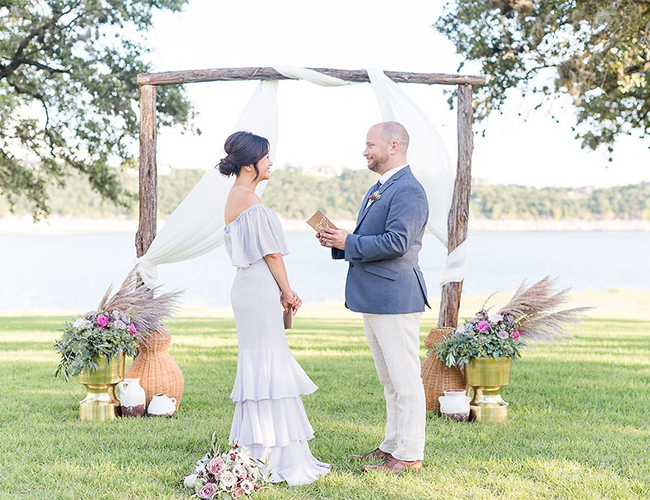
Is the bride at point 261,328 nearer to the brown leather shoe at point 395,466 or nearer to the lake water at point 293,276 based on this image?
the brown leather shoe at point 395,466

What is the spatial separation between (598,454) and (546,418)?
36.8 inches

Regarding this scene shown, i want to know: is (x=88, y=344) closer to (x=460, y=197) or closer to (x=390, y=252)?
(x=390, y=252)

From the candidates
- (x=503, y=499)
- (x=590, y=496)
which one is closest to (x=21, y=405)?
(x=503, y=499)

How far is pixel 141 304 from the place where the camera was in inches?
209

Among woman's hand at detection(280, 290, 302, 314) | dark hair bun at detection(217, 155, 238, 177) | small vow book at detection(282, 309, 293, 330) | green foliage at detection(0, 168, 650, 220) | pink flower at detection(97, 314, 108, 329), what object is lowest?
pink flower at detection(97, 314, 108, 329)

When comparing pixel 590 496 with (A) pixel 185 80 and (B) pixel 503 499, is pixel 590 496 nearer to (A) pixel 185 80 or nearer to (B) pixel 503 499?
(B) pixel 503 499

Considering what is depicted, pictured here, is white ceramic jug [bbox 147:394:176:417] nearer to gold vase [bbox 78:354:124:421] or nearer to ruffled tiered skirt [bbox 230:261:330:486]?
gold vase [bbox 78:354:124:421]

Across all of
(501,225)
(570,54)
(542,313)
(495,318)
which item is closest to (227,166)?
(495,318)

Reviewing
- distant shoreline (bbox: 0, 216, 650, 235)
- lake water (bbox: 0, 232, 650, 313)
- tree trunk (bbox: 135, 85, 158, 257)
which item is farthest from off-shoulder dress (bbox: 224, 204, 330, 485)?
distant shoreline (bbox: 0, 216, 650, 235)

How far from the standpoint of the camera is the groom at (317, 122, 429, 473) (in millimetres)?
3656

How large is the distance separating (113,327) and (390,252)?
96.0 inches

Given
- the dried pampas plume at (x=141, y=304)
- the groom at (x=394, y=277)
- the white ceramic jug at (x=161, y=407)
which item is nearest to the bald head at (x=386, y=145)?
Result: the groom at (x=394, y=277)

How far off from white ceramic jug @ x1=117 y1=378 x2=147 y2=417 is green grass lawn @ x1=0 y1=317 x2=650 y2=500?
6.1 inches

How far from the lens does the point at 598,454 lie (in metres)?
4.08
